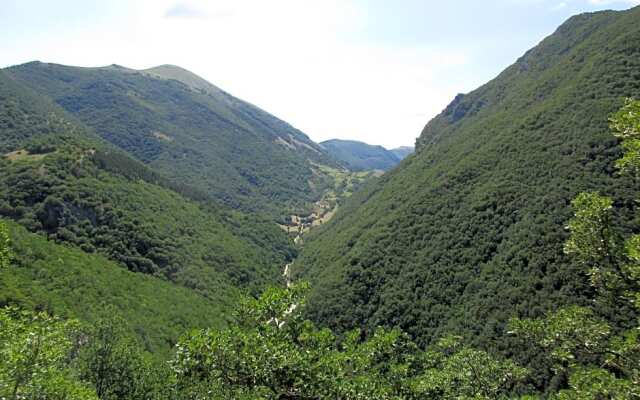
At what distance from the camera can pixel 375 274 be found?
373ft

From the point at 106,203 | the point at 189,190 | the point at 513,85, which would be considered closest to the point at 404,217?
the point at 106,203

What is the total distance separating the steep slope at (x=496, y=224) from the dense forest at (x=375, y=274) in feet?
1.80

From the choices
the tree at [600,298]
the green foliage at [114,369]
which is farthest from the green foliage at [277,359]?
the green foliage at [114,369]

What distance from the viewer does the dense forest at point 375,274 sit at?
11.7 m

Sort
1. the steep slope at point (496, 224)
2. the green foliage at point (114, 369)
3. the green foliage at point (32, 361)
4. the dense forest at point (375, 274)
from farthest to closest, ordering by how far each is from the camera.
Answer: the steep slope at point (496, 224)
the green foliage at point (114, 369)
the green foliage at point (32, 361)
the dense forest at point (375, 274)

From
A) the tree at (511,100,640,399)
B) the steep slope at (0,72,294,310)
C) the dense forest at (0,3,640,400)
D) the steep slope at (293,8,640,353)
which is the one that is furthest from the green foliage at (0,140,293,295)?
the tree at (511,100,640,399)

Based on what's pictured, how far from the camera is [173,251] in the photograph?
118m

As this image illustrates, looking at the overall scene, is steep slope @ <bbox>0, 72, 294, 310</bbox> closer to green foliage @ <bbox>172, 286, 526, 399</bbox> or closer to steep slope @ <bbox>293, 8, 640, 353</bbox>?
steep slope @ <bbox>293, 8, 640, 353</bbox>

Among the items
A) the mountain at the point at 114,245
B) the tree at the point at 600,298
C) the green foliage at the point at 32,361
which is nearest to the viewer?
the tree at the point at 600,298

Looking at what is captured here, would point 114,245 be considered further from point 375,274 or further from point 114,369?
point 375,274

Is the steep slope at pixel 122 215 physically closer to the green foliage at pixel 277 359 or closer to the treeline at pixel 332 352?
the treeline at pixel 332 352

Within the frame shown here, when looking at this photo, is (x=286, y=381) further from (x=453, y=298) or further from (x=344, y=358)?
(x=453, y=298)

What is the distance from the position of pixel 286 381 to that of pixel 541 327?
322 inches

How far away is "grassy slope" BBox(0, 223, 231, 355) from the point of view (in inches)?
2472
